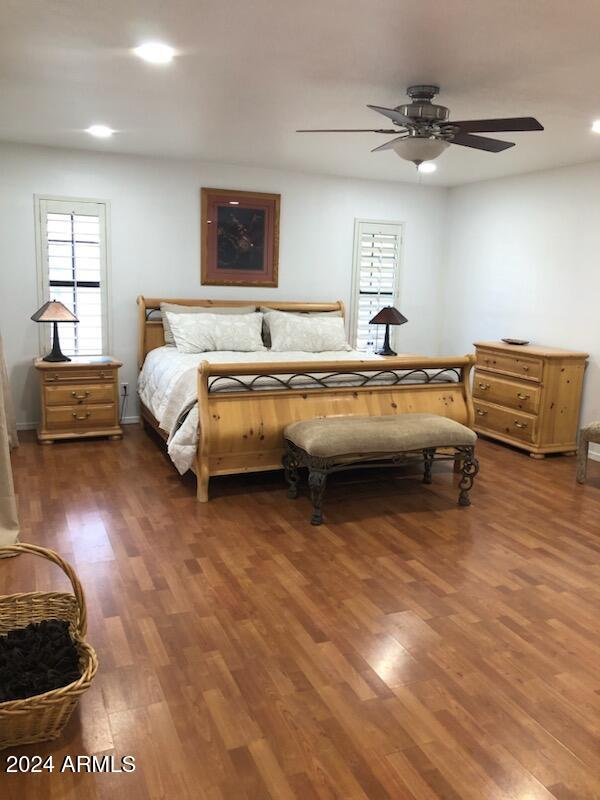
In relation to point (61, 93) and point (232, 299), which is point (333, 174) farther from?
point (61, 93)

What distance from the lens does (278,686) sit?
7.49 ft

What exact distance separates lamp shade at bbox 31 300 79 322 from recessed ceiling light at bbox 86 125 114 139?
1.35 meters

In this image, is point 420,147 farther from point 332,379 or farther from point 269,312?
point 269,312

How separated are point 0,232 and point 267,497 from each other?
331cm

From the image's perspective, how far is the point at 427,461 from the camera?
441 cm

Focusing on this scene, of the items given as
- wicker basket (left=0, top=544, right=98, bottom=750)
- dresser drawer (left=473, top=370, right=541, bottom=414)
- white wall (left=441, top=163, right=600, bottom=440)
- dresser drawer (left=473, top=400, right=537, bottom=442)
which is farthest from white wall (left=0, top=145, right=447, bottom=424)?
wicker basket (left=0, top=544, right=98, bottom=750)

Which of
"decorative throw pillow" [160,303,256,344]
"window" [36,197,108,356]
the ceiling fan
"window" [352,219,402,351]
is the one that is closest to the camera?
the ceiling fan

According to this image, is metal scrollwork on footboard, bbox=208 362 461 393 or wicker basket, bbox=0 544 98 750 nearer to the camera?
wicker basket, bbox=0 544 98 750

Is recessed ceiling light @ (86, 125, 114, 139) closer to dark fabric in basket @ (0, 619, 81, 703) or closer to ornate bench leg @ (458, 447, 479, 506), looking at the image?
ornate bench leg @ (458, 447, 479, 506)

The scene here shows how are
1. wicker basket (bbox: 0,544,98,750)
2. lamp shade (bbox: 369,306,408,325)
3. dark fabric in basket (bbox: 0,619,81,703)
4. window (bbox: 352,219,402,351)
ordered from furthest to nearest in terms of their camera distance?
window (bbox: 352,219,402,351) → lamp shade (bbox: 369,306,408,325) → dark fabric in basket (bbox: 0,619,81,703) → wicker basket (bbox: 0,544,98,750)

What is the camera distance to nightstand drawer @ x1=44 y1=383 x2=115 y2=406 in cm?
529

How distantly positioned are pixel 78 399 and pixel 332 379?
2.26 metres

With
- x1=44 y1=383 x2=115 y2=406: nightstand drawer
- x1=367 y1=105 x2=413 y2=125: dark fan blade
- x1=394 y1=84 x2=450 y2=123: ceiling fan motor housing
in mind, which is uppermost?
x1=394 y1=84 x2=450 y2=123: ceiling fan motor housing

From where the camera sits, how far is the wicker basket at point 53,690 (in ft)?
6.08
